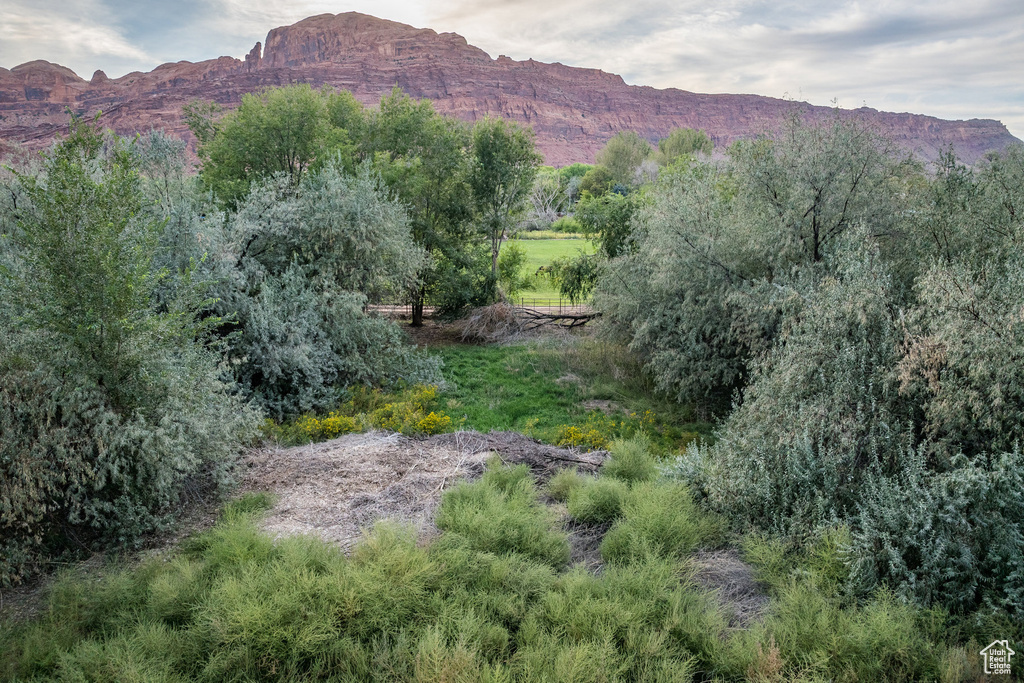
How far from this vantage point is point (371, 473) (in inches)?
236

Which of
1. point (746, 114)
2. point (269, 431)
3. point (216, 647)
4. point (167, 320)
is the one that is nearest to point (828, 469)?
point (216, 647)

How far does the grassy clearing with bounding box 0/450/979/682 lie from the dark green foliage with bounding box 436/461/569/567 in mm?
141

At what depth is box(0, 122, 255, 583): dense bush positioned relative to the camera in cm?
443

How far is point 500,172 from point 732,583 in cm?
1507

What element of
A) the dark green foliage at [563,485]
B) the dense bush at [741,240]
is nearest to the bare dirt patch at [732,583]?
the dark green foliage at [563,485]

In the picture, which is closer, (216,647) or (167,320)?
(216,647)

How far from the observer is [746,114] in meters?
193

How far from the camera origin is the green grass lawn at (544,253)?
24214 millimetres

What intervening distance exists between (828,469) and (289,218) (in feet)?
31.9

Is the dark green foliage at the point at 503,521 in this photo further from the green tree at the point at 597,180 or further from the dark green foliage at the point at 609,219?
the green tree at the point at 597,180

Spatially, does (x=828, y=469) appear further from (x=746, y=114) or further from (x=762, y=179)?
(x=746, y=114)

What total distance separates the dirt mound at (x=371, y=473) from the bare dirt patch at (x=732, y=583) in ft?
6.70

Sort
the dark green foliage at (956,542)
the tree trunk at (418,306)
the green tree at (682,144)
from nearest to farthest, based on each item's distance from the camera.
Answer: the dark green foliage at (956,542)
the tree trunk at (418,306)
the green tree at (682,144)

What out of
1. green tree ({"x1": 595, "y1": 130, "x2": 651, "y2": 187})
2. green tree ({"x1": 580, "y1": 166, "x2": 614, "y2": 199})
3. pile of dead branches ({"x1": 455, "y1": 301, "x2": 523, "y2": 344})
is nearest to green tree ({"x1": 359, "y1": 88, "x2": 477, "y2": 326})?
pile of dead branches ({"x1": 455, "y1": 301, "x2": 523, "y2": 344})
